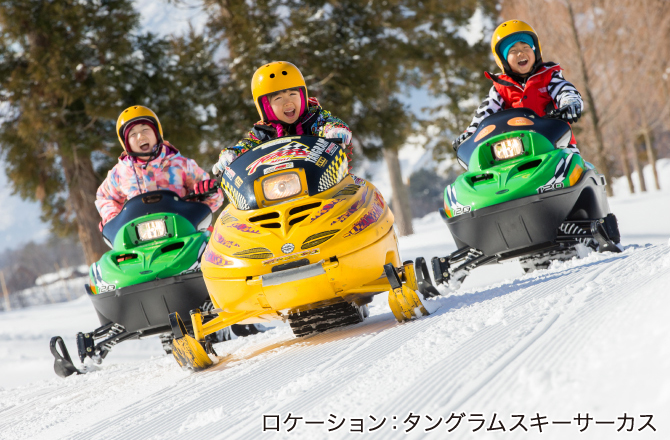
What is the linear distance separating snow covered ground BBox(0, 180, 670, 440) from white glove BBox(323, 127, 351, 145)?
1.27m

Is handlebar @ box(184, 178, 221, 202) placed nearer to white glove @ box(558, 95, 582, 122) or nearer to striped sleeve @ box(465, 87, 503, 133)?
striped sleeve @ box(465, 87, 503, 133)

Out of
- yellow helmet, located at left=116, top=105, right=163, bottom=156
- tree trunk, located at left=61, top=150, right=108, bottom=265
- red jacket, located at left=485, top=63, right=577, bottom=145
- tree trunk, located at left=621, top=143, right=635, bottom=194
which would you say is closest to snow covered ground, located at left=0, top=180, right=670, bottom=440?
red jacket, located at left=485, top=63, right=577, bottom=145

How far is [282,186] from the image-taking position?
3.63 meters

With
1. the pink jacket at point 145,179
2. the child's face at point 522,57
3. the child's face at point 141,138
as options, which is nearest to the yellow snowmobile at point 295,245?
the pink jacket at point 145,179

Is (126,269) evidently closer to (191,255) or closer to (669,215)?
(191,255)

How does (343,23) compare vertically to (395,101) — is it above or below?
above

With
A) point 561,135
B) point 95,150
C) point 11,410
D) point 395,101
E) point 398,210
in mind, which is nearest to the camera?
point 11,410

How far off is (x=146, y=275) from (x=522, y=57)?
3641 millimetres

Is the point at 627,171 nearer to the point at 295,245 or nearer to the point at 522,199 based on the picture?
the point at 522,199

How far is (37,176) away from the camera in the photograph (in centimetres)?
1316

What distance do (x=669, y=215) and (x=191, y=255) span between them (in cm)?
869

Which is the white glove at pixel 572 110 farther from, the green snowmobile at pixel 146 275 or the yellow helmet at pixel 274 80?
the green snowmobile at pixel 146 275

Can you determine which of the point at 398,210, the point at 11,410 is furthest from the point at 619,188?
the point at 11,410

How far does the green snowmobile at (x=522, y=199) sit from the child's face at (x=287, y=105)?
4.41 feet
